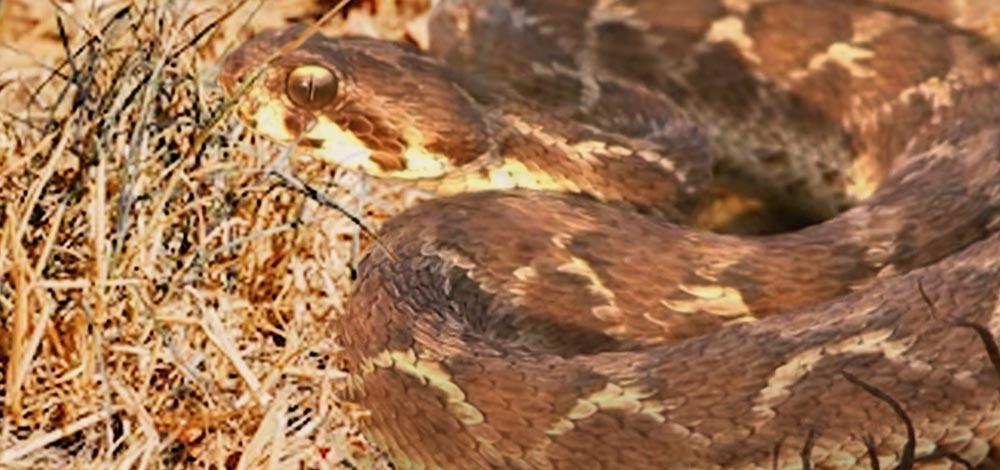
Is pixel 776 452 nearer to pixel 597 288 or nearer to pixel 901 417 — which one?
pixel 901 417

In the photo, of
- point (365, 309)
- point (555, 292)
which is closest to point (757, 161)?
point (555, 292)

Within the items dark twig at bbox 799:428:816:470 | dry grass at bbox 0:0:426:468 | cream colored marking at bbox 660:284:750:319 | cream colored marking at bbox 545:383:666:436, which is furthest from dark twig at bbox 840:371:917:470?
dry grass at bbox 0:0:426:468

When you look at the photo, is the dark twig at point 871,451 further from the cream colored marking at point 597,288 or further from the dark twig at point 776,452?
the cream colored marking at point 597,288

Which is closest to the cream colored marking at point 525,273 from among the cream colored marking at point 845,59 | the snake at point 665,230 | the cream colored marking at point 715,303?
the snake at point 665,230

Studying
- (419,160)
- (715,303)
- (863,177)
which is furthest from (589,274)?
(863,177)

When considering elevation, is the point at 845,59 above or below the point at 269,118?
above
